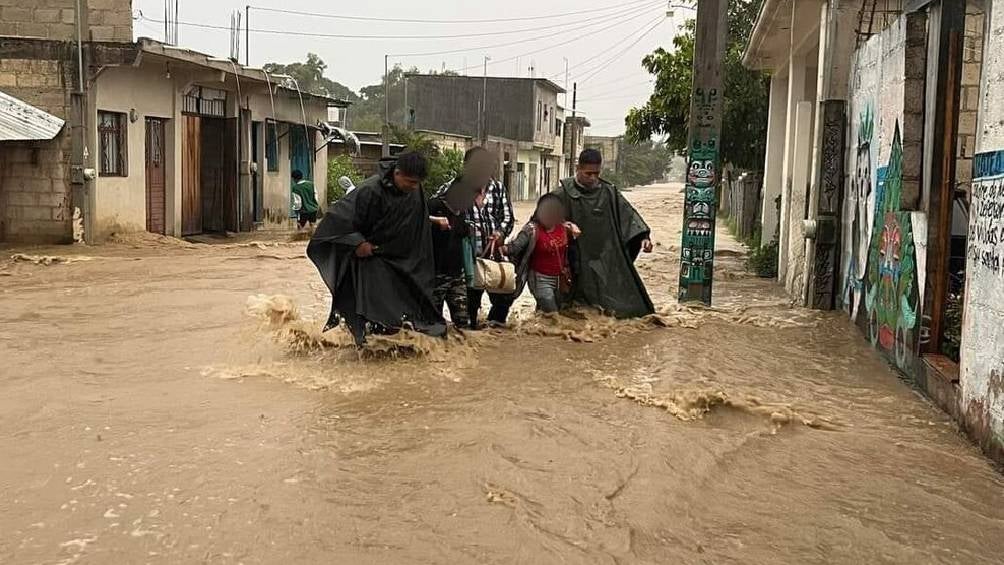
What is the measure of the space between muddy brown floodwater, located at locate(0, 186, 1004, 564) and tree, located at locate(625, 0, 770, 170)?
11.9 metres

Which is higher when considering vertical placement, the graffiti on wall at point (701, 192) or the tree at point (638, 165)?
the tree at point (638, 165)

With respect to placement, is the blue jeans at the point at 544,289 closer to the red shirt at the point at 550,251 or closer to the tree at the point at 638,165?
the red shirt at the point at 550,251

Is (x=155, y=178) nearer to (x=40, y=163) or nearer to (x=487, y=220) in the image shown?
(x=40, y=163)

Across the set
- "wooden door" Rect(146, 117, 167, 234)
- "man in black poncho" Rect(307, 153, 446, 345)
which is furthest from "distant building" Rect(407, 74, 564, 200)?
"man in black poncho" Rect(307, 153, 446, 345)

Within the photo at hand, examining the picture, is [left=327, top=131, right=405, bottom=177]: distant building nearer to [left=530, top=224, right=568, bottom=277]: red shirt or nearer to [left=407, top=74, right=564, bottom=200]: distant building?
[left=407, top=74, right=564, bottom=200]: distant building

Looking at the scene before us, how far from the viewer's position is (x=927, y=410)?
636 centimetres

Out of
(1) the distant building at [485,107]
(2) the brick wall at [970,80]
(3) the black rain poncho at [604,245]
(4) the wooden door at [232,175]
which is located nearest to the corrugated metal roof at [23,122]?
(4) the wooden door at [232,175]

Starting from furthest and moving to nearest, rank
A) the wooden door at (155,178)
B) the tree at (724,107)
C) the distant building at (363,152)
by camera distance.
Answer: the distant building at (363,152) < the tree at (724,107) < the wooden door at (155,178)

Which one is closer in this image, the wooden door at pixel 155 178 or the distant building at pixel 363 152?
the wooden door at pixel 155 178

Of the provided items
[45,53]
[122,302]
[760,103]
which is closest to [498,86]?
[760,103]

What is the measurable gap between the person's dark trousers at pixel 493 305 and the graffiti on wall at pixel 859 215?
117 inches

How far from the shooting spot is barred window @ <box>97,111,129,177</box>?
16.7m

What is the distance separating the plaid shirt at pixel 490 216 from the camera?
8.39m

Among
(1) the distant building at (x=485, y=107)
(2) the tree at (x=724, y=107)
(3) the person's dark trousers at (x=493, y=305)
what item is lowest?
(3) the person's dark trousers at (x=493, y=305)
